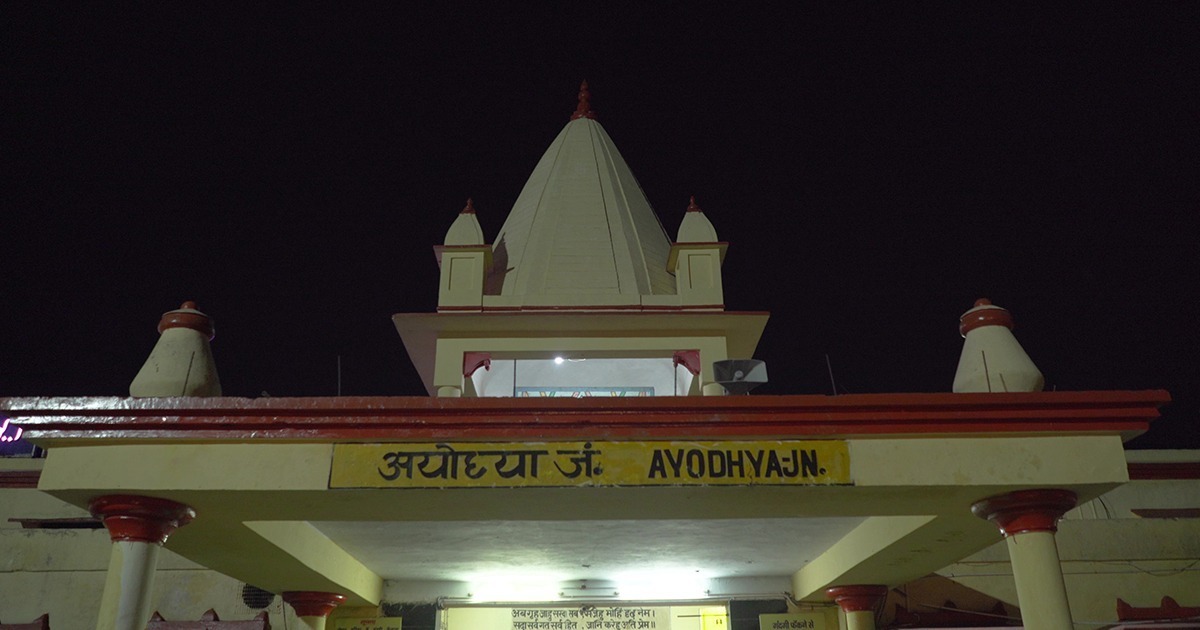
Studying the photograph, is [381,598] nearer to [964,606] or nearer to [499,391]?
[499,391]

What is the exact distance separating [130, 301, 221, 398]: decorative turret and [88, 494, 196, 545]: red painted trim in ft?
2.53

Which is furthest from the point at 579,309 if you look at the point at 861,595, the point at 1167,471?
the point at 1167,471

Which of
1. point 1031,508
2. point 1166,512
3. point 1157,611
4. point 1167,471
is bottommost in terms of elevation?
point 1157,611

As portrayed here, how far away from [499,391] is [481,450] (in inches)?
334

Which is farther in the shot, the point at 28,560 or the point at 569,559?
the point at 28,560

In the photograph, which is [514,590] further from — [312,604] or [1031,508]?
[1031,508]

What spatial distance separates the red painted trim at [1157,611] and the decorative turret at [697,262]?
6.62 meters

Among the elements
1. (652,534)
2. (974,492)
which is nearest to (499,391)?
(652,534)

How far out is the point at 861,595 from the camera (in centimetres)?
955

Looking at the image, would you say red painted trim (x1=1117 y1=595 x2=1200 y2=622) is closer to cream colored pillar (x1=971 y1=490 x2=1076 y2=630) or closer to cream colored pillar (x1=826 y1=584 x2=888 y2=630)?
cream colored pillar (x1=826 y1=584 x2=888 y2=630)

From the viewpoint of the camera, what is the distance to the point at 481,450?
20.2 ft

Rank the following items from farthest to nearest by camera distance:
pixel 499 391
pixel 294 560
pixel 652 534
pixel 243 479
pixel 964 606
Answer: pixel 499 391, pixel 964 606, pixel 652 534, pixel 294 560, pixel 243 479

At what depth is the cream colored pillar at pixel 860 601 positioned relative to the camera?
376 inches

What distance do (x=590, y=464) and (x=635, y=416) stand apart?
1.49 ft
